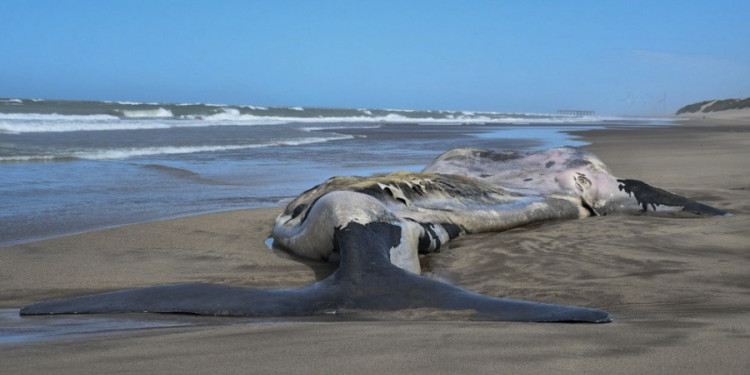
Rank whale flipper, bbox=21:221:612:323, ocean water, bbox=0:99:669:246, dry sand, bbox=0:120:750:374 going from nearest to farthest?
dry sand, bbox=0:120:750:374 → whale flipper, bbox=21:221:612:323 → ocean water, bbox=0:99:669:246

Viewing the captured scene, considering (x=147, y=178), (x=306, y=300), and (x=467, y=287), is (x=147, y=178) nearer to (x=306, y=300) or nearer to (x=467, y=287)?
(x=467, y=287)

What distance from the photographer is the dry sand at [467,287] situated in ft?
6.49

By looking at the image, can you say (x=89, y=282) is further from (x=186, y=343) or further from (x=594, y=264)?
(x=594, y=264)

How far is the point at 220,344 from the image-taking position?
223 centimetres

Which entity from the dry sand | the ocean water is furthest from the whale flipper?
the ocean water

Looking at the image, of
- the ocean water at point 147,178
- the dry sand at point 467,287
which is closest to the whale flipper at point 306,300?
the dry sand at point 467,287

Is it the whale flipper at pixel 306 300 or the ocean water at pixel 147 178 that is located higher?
the whale flipper at pixel 306 300

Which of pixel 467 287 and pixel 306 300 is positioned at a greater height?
pixel 306 300

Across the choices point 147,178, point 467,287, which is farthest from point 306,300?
point 147,178

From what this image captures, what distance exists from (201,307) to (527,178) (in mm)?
3761

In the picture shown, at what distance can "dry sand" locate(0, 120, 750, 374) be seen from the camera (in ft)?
6.49

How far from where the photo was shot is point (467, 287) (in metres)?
3.83

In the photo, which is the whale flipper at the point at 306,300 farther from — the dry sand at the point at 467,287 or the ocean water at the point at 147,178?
the ocean water at the point at 147,178

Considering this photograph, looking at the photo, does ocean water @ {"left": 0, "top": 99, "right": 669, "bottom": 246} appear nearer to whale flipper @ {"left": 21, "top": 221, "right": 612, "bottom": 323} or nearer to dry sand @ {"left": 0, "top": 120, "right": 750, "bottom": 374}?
dry sand @ {"left": 0, "top": 120, "right": 750, "bottom": 374}
